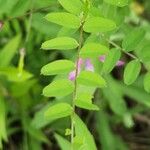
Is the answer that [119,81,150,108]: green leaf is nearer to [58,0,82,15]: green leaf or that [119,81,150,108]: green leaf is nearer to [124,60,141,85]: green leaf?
[124,60,141,85]: green leaf

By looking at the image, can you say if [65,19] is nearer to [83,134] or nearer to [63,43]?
[63,43]

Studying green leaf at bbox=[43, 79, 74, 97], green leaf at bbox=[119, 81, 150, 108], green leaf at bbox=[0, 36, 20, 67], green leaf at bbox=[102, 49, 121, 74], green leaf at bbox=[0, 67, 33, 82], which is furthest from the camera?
green leaf at bbox=[119, 81, 150, 108]

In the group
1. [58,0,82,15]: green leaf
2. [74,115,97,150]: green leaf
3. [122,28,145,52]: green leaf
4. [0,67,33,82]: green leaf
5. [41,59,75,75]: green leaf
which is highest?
[58,0,82,15]: green leaf

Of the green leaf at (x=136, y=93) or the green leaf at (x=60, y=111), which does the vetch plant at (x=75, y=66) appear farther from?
the green leaf at (x=136, y=93)

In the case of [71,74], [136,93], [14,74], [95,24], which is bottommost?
[136,93]

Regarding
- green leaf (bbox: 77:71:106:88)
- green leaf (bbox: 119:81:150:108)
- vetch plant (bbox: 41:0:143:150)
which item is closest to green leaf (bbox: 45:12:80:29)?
vetch plant (bbox: 41:0:143:150)

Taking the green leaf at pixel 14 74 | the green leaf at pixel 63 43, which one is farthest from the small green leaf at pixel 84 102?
the green leaf at pixel 14 74

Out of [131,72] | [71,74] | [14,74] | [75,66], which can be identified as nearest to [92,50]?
[75,66]
